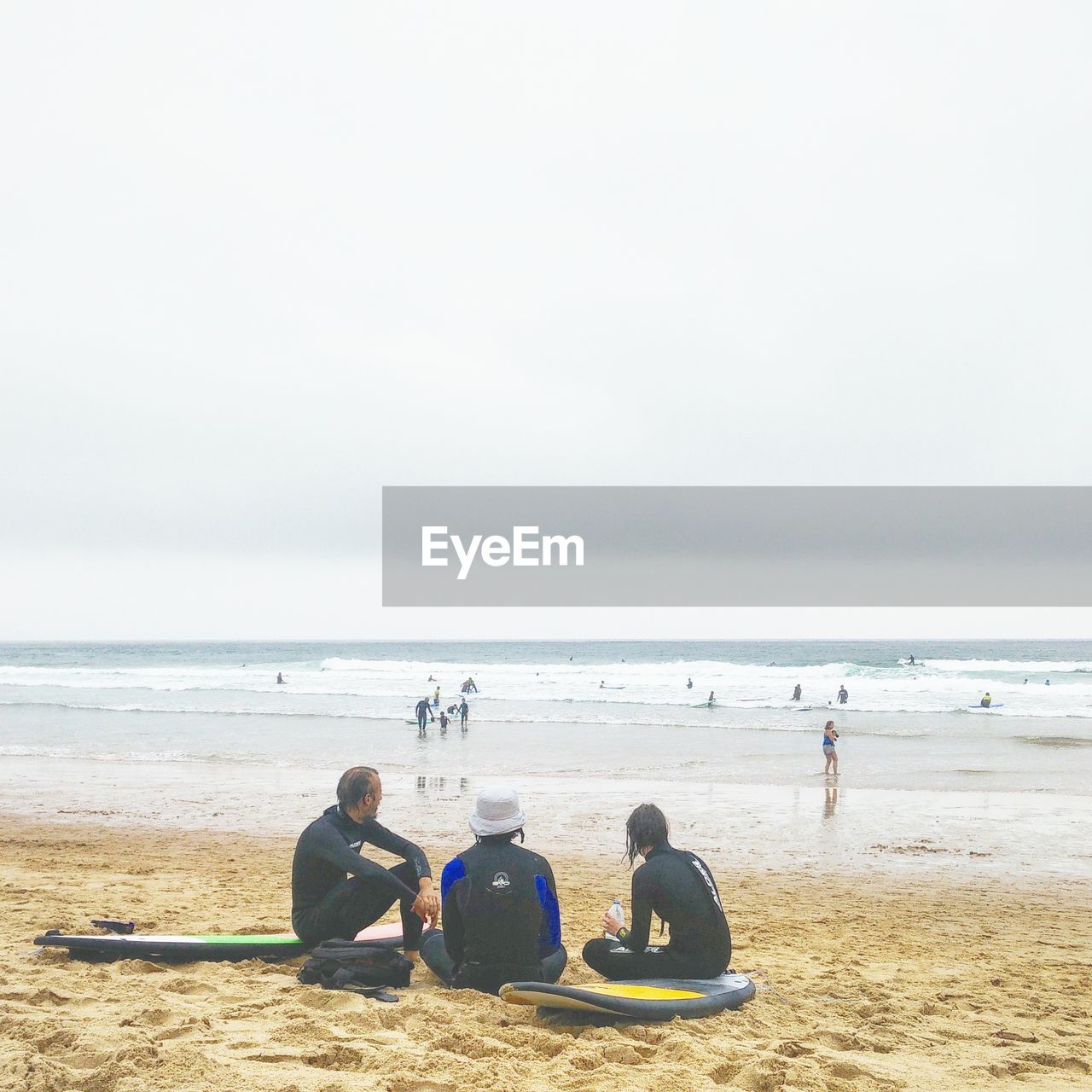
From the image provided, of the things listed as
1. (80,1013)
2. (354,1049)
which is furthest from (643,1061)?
(80,1013)

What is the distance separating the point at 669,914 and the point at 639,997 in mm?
476

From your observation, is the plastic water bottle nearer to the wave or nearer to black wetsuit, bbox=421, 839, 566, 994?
black wetsuit, bbox=421, 839, 566, 994

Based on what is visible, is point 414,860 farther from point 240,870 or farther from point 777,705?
point 777,705

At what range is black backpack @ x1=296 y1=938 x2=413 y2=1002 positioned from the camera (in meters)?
5.04

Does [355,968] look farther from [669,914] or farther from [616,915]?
[669,914]

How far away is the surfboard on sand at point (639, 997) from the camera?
4.62 meters

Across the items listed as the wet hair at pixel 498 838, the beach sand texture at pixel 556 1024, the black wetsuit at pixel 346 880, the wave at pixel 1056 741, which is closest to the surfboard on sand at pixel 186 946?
the beach sand texture at pixel 556 1024

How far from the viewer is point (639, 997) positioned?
186 inches

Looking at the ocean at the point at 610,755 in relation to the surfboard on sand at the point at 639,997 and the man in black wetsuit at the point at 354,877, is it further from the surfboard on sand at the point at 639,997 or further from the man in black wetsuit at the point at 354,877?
the man in black wetsuit at the point at 354,877

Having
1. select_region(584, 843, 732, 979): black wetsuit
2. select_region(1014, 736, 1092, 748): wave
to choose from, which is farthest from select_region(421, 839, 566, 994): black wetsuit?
select_region(1014, 736, 1092, 748): wave

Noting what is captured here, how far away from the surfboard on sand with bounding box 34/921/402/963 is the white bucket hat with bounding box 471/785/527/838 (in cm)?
132

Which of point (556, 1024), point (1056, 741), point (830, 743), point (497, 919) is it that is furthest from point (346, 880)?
point (1056, 741)

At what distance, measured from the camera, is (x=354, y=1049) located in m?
4.09

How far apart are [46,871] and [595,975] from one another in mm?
6705
